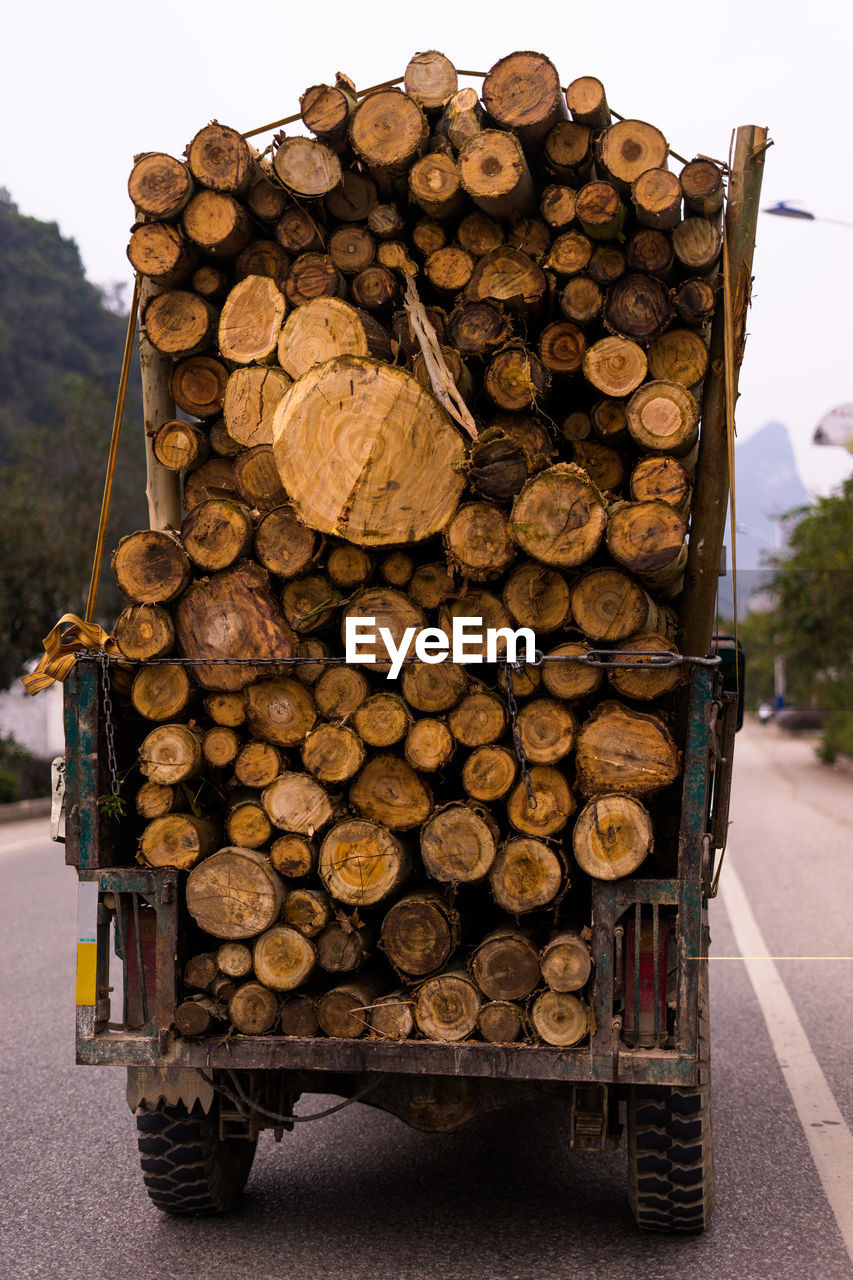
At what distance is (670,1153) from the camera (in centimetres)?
396

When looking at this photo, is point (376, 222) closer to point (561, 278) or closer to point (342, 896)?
point (561, 278)

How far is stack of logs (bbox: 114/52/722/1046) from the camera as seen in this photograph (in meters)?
3.81

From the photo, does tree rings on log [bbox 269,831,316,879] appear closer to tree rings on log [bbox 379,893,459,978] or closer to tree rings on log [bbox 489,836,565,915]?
tree rings on log [bbox 379,893,459,978]

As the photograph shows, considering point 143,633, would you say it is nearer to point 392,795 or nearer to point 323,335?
point 392,795

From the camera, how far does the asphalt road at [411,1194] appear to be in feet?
12.7

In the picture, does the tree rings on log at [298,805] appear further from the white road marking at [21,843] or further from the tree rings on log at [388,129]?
the white road marking at [21,843]

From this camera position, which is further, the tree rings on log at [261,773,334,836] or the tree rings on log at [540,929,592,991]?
the tree rings on log at [261,773,334,836]

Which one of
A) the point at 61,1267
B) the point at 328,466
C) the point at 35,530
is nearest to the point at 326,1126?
the point at 61,1267

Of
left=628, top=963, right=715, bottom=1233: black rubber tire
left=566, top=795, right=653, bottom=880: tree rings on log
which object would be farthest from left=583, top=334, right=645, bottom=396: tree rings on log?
left=628, top=963, right=715, bottom=1233: black rubber tire

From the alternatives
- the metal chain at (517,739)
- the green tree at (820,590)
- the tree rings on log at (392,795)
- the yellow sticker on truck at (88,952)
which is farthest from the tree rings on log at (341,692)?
the green tree at (820,590)

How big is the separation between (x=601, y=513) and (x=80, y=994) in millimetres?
2123

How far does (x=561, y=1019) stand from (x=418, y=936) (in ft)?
1.62

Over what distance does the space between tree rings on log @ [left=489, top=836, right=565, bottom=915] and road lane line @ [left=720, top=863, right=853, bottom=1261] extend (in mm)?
1446

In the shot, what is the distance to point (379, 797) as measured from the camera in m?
3.99
